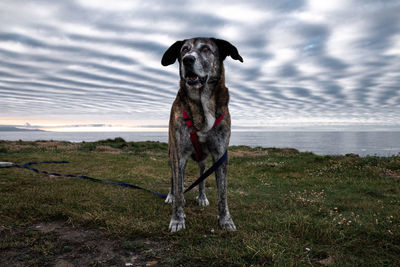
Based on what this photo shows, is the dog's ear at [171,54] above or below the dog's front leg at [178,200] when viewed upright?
above

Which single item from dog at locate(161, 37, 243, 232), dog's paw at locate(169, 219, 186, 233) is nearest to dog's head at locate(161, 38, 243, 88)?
dog at locate(161, 37, 243, 232)

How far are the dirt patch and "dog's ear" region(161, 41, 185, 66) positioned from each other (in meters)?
3.66

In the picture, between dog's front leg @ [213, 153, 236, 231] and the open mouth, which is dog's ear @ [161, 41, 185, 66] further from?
dog's front leg @ [213, 153, 236, 231]

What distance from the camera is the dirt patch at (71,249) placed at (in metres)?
3.52

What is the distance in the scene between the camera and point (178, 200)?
16.0 feet

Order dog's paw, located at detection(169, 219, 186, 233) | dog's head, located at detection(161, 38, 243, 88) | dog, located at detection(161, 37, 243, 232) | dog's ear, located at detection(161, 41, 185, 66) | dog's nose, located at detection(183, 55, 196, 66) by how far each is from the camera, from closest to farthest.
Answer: dog's nose, located at detection(183, 55, 196, 66) → dog's head, located at detection(161, 38, 243, 88) → dog's paw, located at detection(169, 219, 186, 233) → dog, located at detection(161, 37, 243, 232) → dog's ear, located at detection(161, 41, 185, 66)

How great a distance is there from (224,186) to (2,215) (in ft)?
15.4

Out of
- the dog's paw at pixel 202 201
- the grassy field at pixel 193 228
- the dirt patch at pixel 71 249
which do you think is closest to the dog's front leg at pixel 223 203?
the grassy field at pixel 193 228

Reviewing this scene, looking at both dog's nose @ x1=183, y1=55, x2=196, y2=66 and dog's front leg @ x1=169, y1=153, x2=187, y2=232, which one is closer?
dog's nose @ x1=183, y1=55, x2=196, y2=66

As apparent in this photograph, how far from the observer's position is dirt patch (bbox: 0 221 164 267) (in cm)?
352

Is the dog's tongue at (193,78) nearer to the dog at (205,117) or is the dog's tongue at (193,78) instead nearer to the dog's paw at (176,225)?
the dog at (205,117)

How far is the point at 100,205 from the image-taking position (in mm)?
5973

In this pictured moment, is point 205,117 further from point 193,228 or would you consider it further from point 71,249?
point 71,249

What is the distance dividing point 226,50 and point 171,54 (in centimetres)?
124
